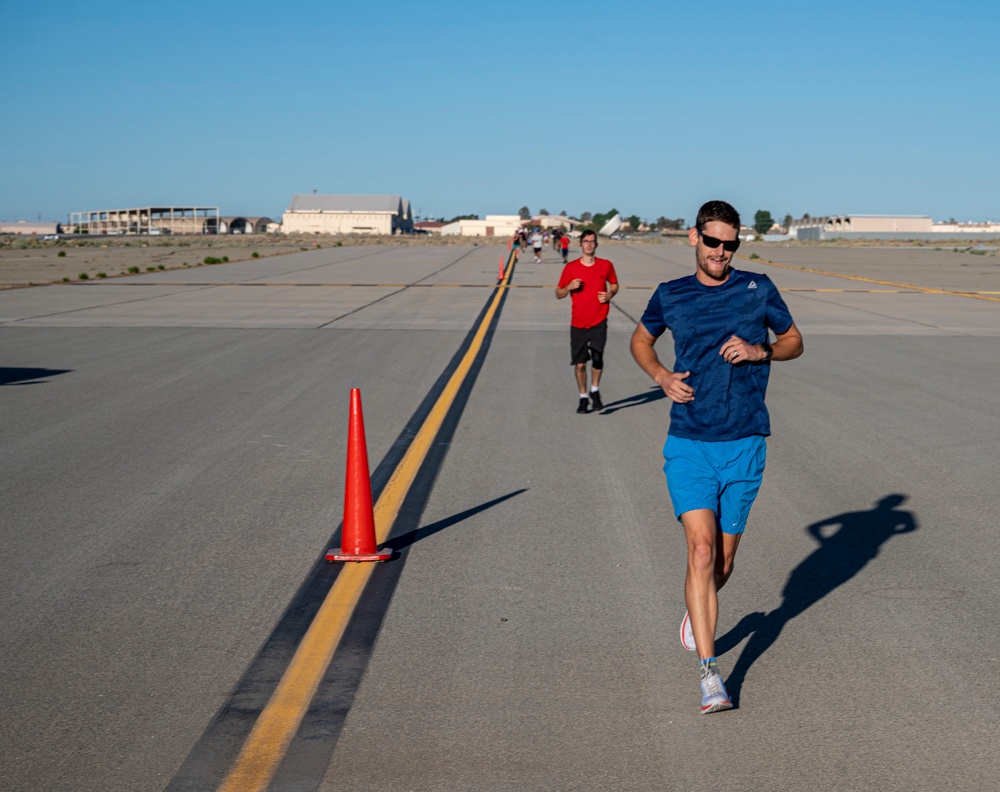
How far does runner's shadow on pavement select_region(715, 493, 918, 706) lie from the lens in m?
5.38

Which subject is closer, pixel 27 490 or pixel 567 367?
pixel 27 490

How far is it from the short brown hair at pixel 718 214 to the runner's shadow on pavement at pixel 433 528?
289 centimetres

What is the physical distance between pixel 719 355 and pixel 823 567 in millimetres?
2290

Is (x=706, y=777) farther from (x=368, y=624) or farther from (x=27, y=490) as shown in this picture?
(x=27, y=490)

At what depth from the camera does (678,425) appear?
4953 millimetres

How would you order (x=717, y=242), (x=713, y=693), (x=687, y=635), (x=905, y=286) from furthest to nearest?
(x=905, y=286), (x=687, y=635), (x=717, y=242), (x=713, y=693)

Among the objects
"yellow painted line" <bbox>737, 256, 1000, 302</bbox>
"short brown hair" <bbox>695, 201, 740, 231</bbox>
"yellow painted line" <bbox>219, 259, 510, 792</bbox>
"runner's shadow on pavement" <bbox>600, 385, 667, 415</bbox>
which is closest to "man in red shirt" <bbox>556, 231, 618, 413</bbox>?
"runner's shadow on pavement" <bbox>600, 385, 667, 415</bbox>

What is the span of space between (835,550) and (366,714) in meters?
3.49

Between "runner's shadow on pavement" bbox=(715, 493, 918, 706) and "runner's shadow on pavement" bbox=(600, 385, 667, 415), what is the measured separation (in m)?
4.71

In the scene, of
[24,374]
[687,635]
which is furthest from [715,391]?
[24,374]

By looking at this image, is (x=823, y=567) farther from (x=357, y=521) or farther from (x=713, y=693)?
(x=357, y=521)

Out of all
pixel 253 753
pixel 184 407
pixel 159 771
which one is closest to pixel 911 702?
pixel 253 753

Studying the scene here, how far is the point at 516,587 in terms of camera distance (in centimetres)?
623

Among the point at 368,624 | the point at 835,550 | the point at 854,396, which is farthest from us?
the point at 854,396
